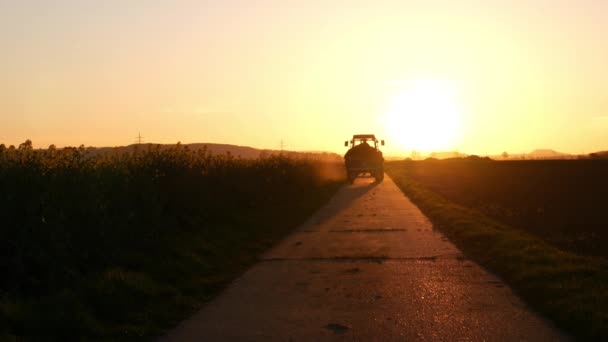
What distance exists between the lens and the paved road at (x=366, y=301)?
7.97 metres

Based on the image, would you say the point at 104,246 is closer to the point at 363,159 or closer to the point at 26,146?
the point at 26,146

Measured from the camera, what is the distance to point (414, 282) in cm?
1106

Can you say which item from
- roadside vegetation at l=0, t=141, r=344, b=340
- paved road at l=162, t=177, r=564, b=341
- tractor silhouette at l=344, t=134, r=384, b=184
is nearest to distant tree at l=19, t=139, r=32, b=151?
roadside vegetation at l=0, t=141, r=344, b=340

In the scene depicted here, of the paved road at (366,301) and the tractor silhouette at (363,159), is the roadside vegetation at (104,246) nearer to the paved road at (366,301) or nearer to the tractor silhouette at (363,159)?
the paved road at (366,301)

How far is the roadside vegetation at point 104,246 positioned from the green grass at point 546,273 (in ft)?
15.7

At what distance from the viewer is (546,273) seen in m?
11.4

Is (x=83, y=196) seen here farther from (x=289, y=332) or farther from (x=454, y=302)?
(x=454, y=302)

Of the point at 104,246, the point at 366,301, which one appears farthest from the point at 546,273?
the point at 104,246

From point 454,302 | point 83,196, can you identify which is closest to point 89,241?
point 83,196

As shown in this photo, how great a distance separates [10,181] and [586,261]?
31.8 ft

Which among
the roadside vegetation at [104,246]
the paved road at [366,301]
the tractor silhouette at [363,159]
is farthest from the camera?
the tractor silhouette at [363,159]

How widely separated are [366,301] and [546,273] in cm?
357

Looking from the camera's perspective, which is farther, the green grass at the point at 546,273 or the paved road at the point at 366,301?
the green grass at the point at 546,273

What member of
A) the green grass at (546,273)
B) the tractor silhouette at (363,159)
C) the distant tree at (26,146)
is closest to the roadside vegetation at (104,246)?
the distant tree at (26,146)
